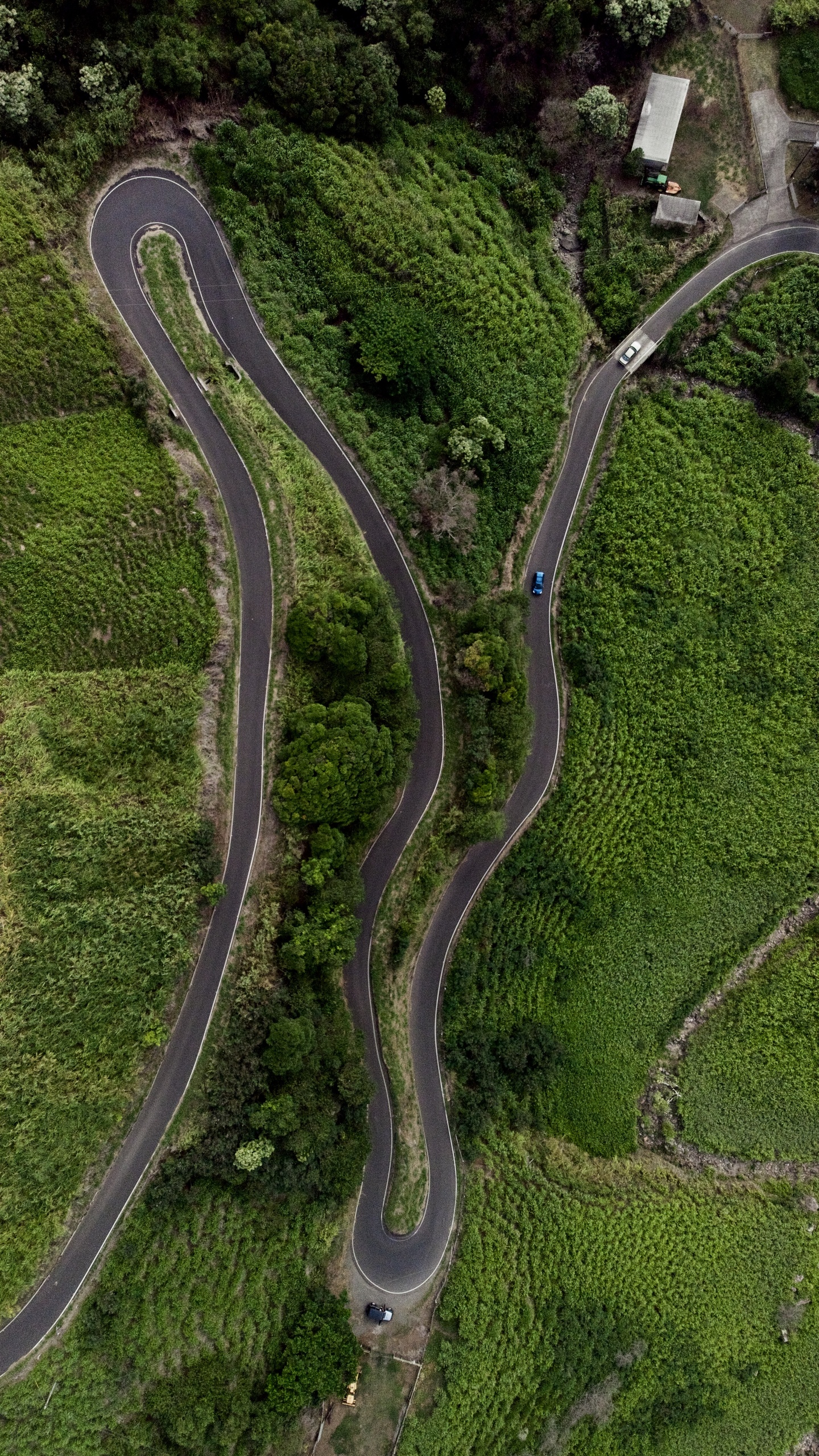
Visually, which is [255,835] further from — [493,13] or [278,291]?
[493,13]

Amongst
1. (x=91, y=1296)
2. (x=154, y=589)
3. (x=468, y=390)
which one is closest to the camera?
(x=91, y=1296)

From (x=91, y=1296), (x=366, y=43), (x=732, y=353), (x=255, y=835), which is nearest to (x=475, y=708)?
(x=255, y=835)

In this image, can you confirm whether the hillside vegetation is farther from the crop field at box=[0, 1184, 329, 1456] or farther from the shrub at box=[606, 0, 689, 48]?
the shrub at box=[606, 0, 689, 48]

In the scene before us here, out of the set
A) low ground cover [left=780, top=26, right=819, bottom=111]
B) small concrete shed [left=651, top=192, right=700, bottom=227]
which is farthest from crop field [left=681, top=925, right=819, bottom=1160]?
low ground cover [left=780, top=26, right=819, bottom=111]

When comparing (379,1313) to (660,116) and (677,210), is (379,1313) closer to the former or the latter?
(677,210)

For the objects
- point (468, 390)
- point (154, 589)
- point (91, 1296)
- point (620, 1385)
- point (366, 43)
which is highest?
point (366, 43)
